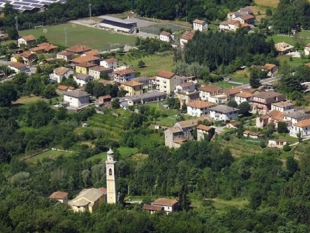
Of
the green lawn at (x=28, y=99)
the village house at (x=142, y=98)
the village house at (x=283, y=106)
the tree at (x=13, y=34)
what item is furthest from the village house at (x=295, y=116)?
the tree at (x=13, y=34)

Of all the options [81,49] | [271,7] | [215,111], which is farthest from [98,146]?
[271,7]

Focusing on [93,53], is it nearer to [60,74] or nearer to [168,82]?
[60,74]

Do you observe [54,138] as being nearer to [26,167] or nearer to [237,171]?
[26,167]

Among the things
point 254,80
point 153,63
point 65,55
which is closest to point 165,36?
point 153,63

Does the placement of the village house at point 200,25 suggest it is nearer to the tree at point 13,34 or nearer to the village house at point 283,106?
the tree at point 13,34

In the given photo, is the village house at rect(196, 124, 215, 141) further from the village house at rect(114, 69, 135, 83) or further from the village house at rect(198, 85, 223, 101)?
the village house at rect(114, 69, 135, 83)

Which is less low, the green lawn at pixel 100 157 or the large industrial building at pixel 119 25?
the green lawn at pixel 100 157
